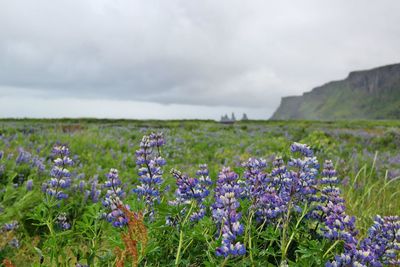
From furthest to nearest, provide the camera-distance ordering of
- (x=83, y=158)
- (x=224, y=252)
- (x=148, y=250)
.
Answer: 1. (x=83, y=158)
2. (x=148, y=250)
3. (x=224, y=252)

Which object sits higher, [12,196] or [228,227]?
[228,227]

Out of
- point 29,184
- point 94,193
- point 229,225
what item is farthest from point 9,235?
point 229,225

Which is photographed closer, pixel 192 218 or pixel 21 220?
pixel 192 218

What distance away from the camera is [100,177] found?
6371mm

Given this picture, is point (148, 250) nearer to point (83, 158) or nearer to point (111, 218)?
point (111, 218)

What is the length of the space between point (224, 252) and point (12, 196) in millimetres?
3658

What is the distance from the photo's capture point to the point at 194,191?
2299mm

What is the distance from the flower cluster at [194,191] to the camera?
224cm

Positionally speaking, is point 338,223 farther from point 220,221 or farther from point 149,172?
point 149,172

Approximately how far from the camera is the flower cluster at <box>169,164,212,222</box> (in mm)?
2244

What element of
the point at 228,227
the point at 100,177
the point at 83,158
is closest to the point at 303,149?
the point at 228,227

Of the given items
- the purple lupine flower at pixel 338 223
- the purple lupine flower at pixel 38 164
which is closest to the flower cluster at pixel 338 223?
the purple lupine flower at pixel 338 223

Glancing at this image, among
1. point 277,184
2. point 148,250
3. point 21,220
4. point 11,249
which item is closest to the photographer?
point 148,250

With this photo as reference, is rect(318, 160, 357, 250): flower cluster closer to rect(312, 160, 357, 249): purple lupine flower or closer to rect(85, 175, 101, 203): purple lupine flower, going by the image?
rect(312, 160, 357, 249): purple lupine flower
